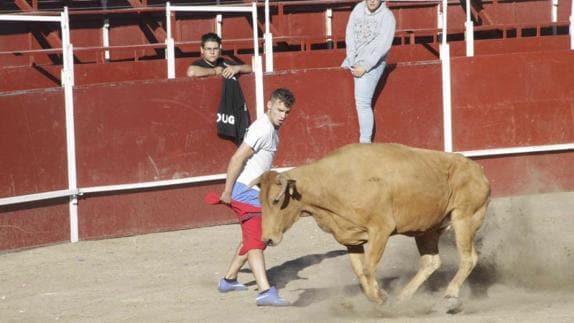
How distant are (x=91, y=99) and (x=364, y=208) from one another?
14.1ft

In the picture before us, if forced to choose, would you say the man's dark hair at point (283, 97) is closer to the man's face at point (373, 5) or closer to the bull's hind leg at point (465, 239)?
the bull's hind leg at point (465, 239)

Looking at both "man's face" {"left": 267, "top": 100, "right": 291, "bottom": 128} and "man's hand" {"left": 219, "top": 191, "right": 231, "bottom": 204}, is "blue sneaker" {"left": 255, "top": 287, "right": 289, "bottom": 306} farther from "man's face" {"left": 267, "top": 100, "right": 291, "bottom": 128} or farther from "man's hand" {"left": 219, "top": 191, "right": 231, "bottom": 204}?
"man's face" {"left": 267, "top": 100, "right": 291, "bottom": 128}

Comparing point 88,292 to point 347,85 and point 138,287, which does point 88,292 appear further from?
point 347,85

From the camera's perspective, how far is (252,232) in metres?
10.0

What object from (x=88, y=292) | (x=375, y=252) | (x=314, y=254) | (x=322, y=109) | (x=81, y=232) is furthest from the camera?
(x=322, y=109)

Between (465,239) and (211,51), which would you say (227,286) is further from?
(211,51)

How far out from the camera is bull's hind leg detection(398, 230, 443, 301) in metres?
10.0

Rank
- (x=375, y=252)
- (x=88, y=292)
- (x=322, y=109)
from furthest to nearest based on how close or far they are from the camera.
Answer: (x=322, y=109) < (x=88, y=292) < (x=375, y=252)

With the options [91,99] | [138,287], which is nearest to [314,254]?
[138,287]

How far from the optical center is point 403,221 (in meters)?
9.70

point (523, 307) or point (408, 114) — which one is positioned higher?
point (408, 114)

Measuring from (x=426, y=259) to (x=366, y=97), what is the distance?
12.8 ft

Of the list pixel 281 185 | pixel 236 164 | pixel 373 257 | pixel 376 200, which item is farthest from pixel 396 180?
pixel 236 164

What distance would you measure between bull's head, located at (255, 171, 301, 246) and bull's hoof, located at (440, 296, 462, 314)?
1.13 metres
